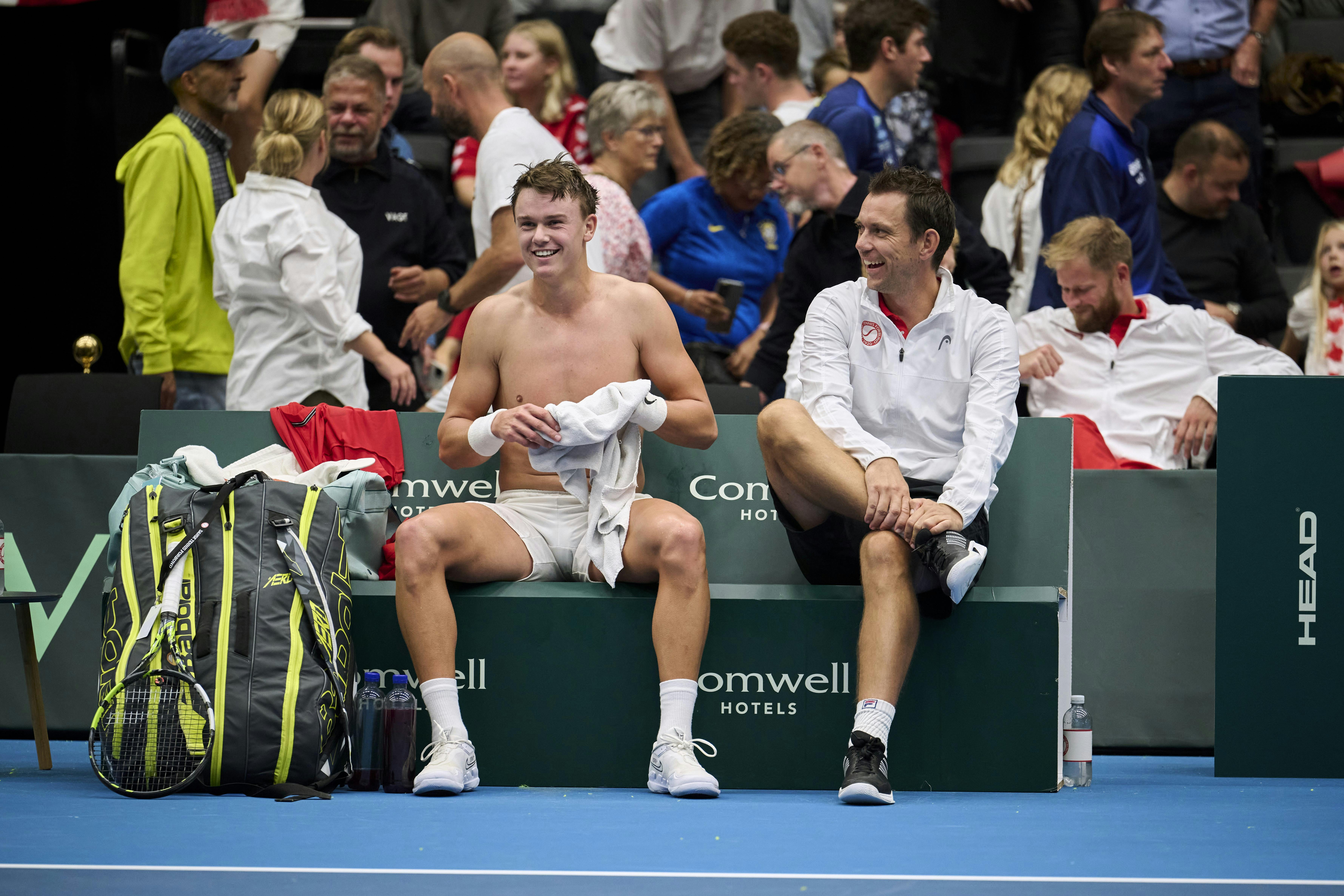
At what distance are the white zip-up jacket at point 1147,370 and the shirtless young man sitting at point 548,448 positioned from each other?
1768 mm

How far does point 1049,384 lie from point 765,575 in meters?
1.58

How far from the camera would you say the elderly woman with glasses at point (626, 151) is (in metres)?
→ 5.91

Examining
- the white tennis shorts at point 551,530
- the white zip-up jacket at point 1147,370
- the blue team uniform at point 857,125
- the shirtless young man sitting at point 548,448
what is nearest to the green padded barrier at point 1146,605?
the white zip-up jacket at point 1147,370

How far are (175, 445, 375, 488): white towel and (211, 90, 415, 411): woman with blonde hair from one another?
84 centimetres

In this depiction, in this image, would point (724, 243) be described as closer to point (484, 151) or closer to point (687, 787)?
point (484, 151)

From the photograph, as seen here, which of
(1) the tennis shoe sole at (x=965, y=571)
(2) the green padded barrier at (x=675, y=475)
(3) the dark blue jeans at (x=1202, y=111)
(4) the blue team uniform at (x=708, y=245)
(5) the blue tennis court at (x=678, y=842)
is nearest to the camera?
(5) the blue tennis court at (x=678, y=842)

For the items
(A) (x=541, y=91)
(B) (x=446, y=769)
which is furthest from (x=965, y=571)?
(A) (x=541, y=91)

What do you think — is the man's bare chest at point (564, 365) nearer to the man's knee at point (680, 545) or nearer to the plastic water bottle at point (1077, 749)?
the man's knee at point (680, 545)

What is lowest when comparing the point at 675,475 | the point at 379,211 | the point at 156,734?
the point at 156,734

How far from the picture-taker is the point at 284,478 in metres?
4.40

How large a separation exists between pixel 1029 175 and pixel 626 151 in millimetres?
1720

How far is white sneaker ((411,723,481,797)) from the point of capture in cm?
371

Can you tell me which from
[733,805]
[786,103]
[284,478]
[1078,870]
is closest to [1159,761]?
[733,805]

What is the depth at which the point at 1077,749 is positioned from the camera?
4102mm
